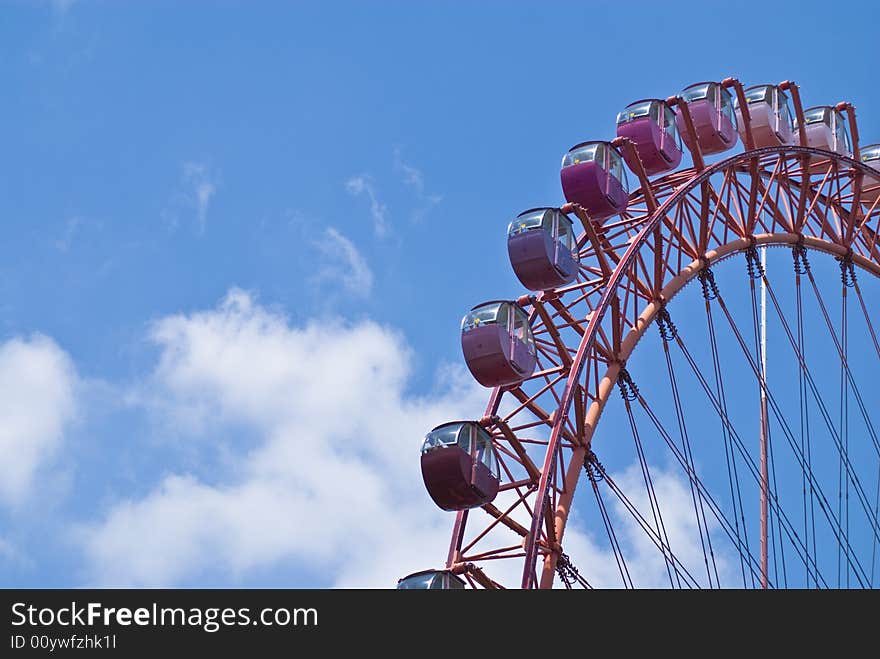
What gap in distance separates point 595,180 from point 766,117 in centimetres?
630

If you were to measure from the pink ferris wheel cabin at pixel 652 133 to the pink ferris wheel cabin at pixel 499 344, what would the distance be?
541cm

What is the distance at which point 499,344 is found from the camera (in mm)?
28516

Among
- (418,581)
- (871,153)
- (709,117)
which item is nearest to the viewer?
(418,581)

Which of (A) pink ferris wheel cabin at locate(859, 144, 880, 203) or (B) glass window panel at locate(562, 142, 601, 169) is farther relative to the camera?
(A) pink ferris wheel cabin at locate(859, 144, 880, 203)

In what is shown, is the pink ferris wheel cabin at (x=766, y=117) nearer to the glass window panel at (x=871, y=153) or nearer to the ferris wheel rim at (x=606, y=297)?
the ferris wheel rim at (x=606, y=297)

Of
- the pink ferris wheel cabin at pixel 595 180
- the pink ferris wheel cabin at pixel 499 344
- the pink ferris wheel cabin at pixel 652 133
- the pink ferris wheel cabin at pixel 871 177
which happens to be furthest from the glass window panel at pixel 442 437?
Result: the pink ferris wheel cabin at pixel 871 177

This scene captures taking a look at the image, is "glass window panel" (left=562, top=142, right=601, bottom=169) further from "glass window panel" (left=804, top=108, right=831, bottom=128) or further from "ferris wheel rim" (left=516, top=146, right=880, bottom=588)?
"glass window panel" (left=804, top=108, right=831, bottom=128)

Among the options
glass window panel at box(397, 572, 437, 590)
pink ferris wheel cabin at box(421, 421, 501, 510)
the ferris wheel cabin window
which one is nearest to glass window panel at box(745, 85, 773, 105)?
the ferris wheel cabin window

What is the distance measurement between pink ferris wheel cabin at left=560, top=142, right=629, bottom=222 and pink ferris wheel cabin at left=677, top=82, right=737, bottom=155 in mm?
2878

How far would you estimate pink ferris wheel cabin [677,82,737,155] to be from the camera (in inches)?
1341

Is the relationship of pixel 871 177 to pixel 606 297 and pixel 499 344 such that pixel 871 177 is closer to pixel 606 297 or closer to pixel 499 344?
pixel 606 297

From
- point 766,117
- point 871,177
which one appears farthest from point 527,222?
point 871,177
